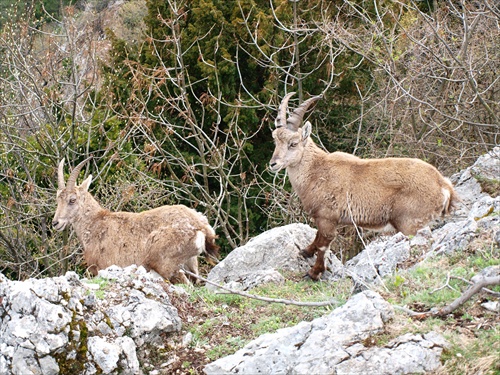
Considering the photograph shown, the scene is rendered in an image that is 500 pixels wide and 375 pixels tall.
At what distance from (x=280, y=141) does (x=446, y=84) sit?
19.5 feet

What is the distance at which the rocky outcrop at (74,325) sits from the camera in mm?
5680

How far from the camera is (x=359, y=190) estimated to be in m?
8.85

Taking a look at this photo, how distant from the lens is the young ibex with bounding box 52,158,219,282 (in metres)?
8.97

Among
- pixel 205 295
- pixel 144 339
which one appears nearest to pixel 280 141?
pixel 205 295

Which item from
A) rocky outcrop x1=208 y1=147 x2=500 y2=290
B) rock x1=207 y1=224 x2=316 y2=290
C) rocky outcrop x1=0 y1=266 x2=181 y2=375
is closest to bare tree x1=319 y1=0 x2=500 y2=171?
rocky outcrop x1=208 y1=147 x2=500 y2=290

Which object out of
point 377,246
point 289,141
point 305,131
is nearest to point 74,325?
point 377,246

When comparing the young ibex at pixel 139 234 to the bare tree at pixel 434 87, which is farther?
the bare tree at pixel 434 87

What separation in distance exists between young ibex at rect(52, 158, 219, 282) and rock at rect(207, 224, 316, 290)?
36 cm

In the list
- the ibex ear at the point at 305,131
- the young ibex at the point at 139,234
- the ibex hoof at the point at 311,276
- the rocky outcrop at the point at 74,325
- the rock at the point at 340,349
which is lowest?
the ibex hoof at the point at 311,276

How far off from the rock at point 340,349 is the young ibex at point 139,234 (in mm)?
3677

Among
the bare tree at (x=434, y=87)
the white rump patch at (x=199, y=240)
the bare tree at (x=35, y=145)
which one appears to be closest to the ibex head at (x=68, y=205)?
the white rump patch at (x=199, y=240)

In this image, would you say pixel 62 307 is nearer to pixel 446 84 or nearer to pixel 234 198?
pixel 446 84

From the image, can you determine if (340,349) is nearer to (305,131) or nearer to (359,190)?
(359,190)

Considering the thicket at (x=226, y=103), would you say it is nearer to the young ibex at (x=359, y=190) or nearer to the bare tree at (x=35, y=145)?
the bare tree at (x=35, y=145)
